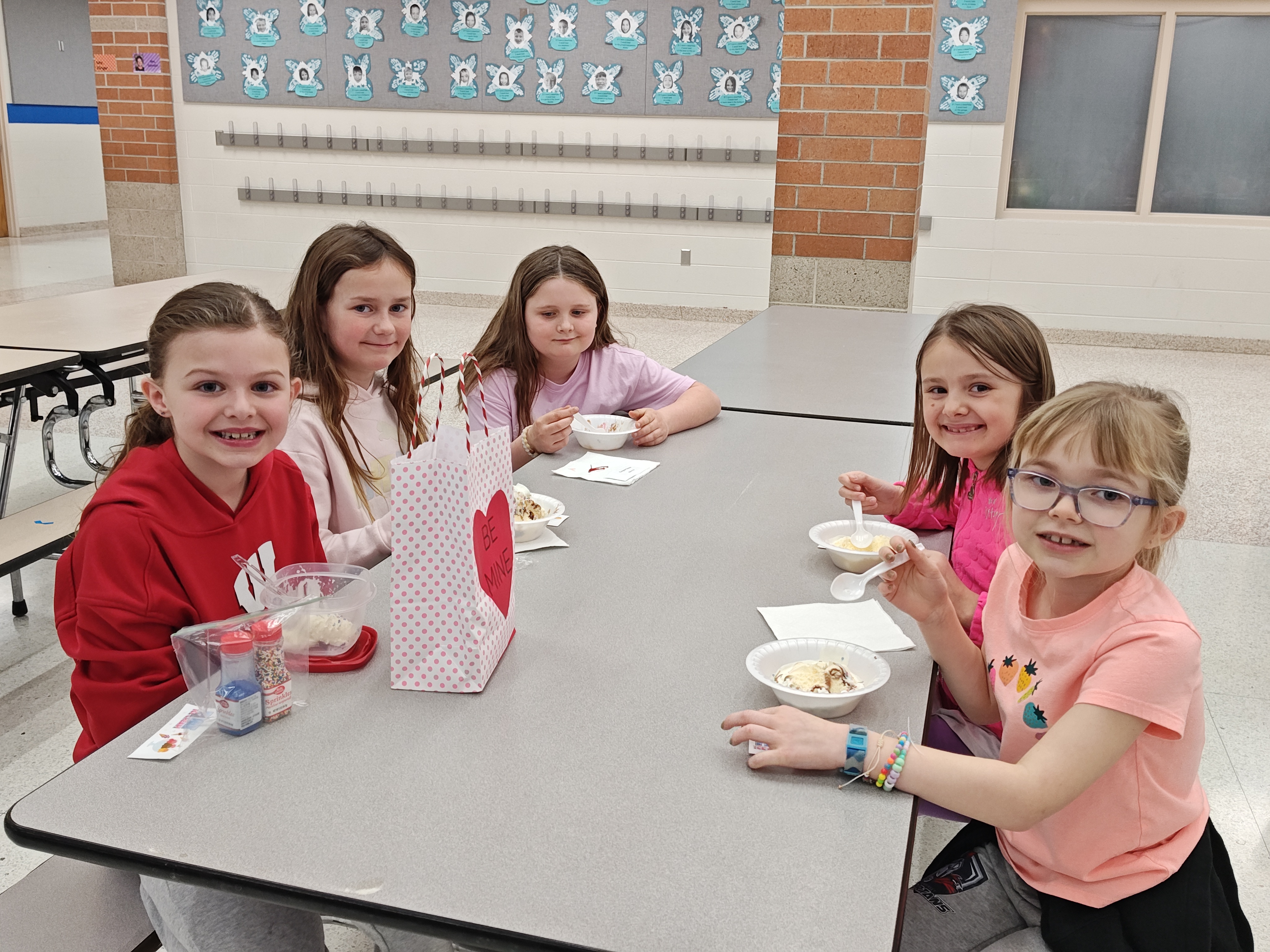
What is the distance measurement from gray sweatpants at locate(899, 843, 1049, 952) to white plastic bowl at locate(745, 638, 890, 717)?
0.26m

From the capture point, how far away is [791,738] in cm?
102

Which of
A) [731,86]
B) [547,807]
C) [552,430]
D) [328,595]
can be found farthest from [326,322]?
[731,86]

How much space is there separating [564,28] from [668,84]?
2.65 ft

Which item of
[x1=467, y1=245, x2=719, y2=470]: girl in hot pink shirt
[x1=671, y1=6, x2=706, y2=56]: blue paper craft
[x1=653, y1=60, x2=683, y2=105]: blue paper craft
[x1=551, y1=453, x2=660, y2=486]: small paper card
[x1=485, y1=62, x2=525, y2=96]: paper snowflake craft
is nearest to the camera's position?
[x1=551, y1=453, x2=660, y2=486]: small paper card

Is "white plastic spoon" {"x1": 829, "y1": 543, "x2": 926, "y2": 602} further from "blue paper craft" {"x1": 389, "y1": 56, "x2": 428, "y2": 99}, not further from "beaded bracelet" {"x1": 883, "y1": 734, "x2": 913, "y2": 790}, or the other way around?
"blue paper craft" {"x1": 389, "y1": 56, "x2": 428, "y2": 99}

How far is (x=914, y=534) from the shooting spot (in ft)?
5.48

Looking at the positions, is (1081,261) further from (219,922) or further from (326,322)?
(219,922)

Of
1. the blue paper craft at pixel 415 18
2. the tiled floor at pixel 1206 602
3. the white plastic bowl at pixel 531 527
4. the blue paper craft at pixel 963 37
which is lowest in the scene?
the tiled floor at pixel 1206 602

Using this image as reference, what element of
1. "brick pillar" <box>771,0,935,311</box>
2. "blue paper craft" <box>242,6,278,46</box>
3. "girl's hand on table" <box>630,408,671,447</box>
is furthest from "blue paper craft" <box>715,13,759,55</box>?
"girl's hand on table" <box>630,408,671,447</box>

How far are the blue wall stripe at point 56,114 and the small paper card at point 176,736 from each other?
38.3 feet

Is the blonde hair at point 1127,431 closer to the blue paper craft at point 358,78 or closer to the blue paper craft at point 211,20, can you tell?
the blue paper craft at point 358,78

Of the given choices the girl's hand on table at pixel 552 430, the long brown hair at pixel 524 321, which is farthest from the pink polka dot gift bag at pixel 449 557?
the long brown hair at pixel 524 321

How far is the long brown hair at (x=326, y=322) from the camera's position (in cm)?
187

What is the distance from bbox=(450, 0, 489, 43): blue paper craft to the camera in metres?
7.18
